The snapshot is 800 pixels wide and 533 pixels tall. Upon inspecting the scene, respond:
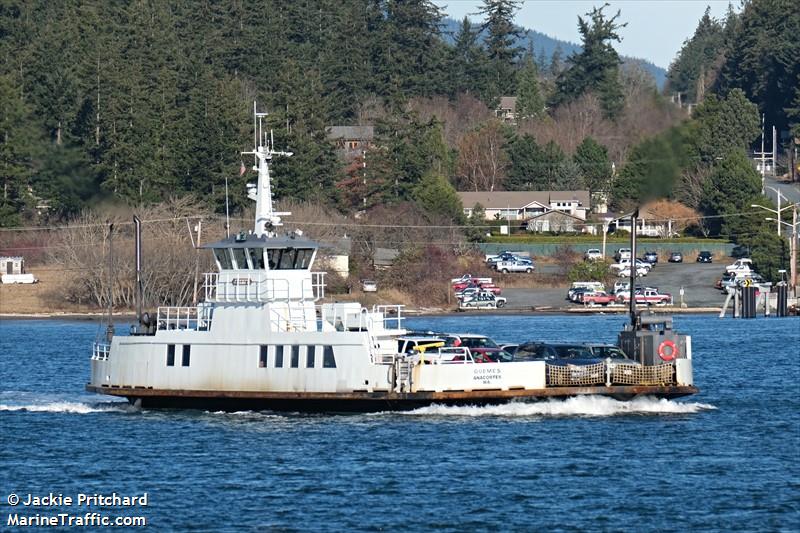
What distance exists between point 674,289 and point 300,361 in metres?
78.4

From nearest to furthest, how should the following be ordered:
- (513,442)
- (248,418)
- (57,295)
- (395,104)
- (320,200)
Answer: (513,442) < (248,418) < (57,295) < (320,200) < (395,104)

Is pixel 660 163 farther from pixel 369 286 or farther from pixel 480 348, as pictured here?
pixel 369 286

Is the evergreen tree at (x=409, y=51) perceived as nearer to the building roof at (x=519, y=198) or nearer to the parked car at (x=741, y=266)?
the building roof at (x=519, y=198)

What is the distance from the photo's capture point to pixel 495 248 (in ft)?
472

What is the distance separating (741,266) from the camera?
13062cm

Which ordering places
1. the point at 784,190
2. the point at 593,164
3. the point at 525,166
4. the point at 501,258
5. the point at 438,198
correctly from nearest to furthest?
the point at 501,258 → the point at 438,198 → the point at 593,164 → the point at 784,190 → the point at 525,166

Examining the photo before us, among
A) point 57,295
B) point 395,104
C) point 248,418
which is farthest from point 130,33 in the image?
point 248,418

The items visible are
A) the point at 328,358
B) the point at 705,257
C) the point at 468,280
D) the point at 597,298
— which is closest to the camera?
the point at 328,358

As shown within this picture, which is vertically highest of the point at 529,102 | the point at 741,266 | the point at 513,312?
the point at 529,102

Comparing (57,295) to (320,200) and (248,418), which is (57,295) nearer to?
(320,200)

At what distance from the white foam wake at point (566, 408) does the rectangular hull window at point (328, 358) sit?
10.7 ft

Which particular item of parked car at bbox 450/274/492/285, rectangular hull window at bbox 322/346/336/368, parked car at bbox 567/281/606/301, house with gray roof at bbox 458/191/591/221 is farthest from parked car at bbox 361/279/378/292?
rectangular hull window at bbox 322/346/336/368

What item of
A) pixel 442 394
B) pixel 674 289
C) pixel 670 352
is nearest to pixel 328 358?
pixel 442 394

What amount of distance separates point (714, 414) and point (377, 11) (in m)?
148
